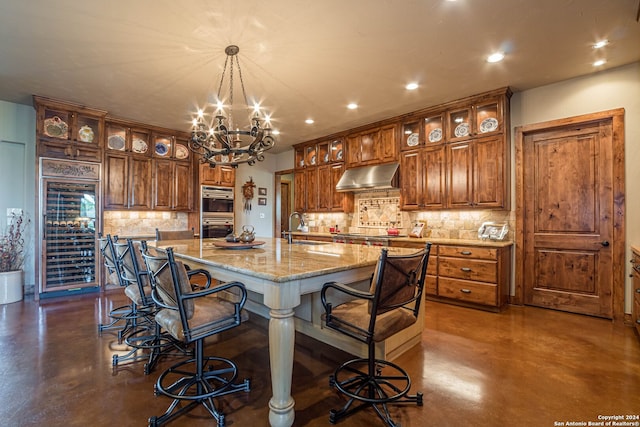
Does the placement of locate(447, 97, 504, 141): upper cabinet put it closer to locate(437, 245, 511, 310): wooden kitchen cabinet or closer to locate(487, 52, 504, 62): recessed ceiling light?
locate(487, 52, 504, 62): recessed ceiling light

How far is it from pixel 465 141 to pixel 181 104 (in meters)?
4.13

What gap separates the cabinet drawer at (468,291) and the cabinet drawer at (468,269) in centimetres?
7

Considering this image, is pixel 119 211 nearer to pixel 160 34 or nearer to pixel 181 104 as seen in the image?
pixel 181 104

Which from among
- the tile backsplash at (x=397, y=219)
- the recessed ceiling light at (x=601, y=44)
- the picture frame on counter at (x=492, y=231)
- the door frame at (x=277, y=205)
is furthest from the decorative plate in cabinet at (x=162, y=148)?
the recessed ceiling light at (x=601, y=44)

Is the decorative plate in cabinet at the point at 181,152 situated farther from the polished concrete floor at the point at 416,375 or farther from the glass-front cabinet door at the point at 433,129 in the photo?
the glass-front cabinet door at the point at 433,129

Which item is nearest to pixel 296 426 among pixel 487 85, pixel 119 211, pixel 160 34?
pixel 160 34

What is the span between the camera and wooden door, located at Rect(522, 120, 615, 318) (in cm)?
349

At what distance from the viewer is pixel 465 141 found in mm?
4305

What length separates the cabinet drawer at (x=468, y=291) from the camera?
12.1ft

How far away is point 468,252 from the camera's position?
152 inches

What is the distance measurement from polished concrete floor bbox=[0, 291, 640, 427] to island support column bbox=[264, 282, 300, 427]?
143 millimetres

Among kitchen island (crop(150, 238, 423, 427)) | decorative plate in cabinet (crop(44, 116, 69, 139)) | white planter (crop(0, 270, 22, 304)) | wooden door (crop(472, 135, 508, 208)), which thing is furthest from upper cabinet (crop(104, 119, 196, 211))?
wooden door (crop(472, 135, 508, 208))

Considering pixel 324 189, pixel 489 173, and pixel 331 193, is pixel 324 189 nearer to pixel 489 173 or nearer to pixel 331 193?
pixel 331 193

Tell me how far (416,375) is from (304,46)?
119 inches
